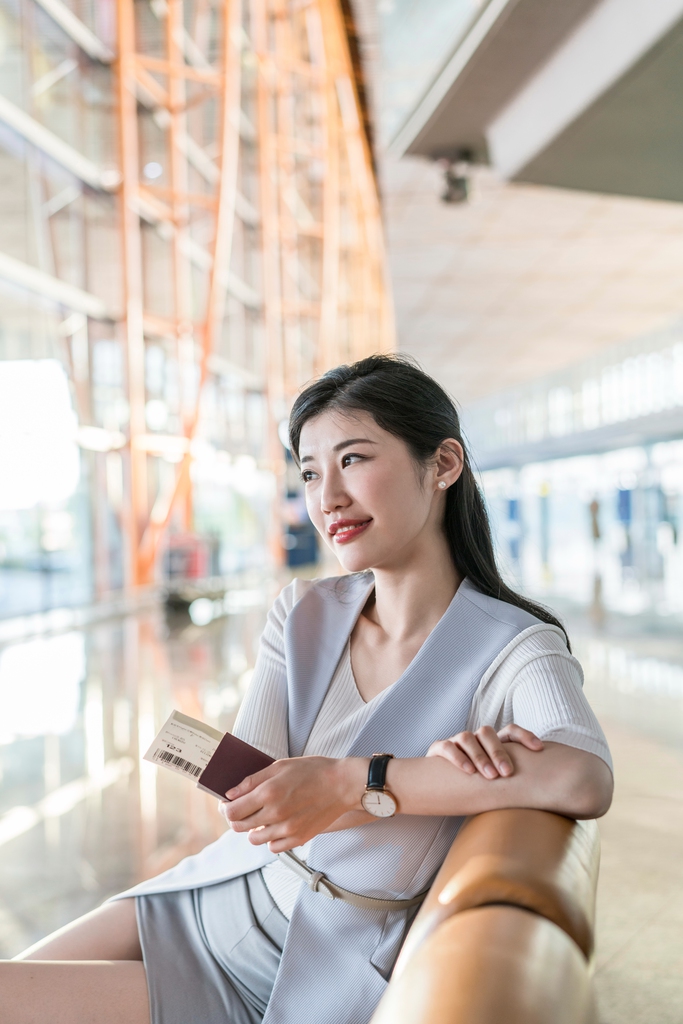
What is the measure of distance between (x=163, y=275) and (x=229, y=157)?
3.15 m

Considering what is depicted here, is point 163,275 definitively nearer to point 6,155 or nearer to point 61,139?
point 61,139

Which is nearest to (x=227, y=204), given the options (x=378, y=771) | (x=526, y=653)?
(x=526, y=653)

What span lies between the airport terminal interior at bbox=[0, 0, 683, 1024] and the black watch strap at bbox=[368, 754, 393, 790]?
0.64 m

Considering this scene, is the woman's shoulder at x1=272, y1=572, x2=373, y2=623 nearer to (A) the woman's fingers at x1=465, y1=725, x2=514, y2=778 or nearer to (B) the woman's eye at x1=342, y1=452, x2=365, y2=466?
(B) the woman's eye at x1=342, y1=452, x2=365, y2=466

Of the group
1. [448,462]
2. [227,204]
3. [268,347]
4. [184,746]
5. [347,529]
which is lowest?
[184,746]

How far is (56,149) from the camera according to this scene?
12.5 m

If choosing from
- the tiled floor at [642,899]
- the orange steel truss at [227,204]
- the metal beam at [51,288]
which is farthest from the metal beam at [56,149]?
the tiled floor at [642,899]

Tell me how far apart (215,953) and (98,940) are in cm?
22

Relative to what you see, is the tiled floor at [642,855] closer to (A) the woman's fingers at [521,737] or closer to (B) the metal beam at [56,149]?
(A) the woman's fingers at [521,737]

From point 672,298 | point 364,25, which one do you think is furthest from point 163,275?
point 672,298

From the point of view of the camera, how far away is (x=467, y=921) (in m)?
1.08

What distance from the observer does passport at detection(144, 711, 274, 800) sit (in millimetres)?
1380

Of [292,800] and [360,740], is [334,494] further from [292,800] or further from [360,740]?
[292,800]

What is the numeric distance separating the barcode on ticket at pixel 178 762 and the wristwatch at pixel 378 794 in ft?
0.87
